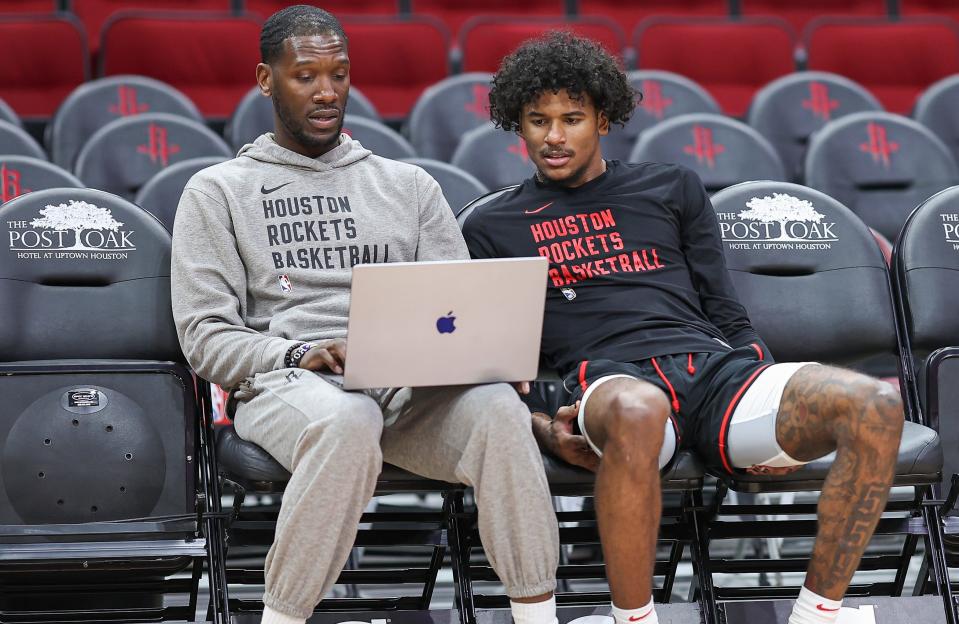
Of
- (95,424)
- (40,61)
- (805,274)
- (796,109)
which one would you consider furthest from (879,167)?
(40,61)

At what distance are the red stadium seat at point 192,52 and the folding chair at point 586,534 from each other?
3158 millimetres

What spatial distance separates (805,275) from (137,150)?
228 centimetres

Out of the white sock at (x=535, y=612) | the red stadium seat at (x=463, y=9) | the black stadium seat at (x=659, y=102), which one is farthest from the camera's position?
the red stadium seat at (x=463, y=9)

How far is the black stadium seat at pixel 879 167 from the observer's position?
172 inches

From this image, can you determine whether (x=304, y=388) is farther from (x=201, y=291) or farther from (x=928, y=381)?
(x=928, y=381)

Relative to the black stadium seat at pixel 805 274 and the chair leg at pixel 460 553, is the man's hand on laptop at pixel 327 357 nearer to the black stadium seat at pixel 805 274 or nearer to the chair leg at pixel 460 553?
the chair leg at pixel 460 553

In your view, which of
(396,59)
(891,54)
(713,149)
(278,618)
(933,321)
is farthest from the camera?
(891,54)

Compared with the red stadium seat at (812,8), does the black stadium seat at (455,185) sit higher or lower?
lower

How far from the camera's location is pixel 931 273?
120 inches

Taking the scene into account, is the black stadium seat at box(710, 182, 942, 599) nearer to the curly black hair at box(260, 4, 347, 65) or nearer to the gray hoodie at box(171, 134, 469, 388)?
the gray hoodie at box(171, 134, 469, 388)

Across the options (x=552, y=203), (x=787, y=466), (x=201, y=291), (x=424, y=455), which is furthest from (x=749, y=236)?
(x=201, y=291)

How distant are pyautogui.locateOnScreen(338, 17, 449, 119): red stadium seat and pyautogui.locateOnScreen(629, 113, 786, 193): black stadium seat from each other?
175 centimetres

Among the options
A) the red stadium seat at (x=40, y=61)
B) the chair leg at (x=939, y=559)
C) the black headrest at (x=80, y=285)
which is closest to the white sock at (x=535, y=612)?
the chair leg at (x=939, y=559)

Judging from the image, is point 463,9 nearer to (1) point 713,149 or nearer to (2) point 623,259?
(1) point 713,149
